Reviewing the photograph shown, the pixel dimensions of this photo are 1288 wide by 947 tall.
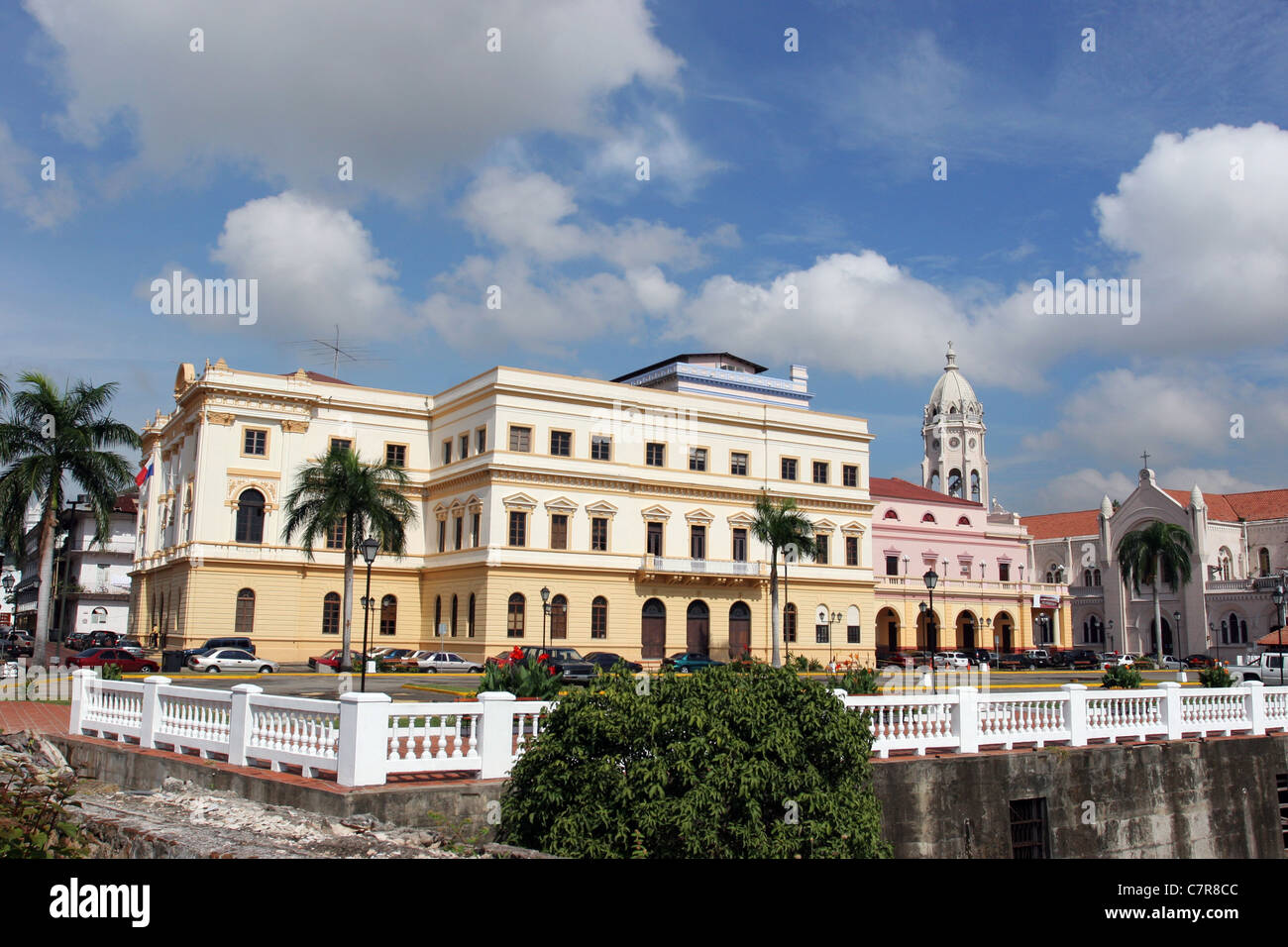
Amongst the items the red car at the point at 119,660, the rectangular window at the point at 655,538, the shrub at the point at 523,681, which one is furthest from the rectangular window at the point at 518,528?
the shrub at the point at 523,681

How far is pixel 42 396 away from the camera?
115 ft

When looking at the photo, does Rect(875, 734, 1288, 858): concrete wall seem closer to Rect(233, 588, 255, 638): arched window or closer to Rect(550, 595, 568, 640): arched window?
Rect(550, 595, 568, 640): arched window

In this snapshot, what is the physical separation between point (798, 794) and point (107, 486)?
33258 millimetres

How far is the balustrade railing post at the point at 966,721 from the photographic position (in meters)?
14.5

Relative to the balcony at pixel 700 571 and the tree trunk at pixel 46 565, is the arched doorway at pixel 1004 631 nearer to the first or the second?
the balcony at pixel 700 571

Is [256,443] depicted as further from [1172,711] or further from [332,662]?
[1172,711]

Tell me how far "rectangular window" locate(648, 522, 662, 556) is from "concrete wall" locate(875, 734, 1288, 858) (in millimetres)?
36370

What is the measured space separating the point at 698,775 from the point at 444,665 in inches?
1376

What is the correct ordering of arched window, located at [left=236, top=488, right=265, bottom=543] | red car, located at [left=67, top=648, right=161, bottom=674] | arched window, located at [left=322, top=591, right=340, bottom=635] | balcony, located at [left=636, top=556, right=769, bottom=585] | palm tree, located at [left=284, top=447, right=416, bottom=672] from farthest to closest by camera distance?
balcony, located at [left=636, top=556, right=769, bottom=585]
arched window, located at [left=322, top=591, right=340, bottom=635]
arched window, located at [left=236, top=488, right=265, bottom=543]
palm tree, located at [left=284, top=447, right=416, bottom=672]
red car, located at [left=67, top=648, right=161, bottom=674]

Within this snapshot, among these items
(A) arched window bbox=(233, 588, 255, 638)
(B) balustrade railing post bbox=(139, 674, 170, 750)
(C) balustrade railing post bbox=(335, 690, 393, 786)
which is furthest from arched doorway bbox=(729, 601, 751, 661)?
(C) balustrade railing post bbox=(335, 690, 393, 786)

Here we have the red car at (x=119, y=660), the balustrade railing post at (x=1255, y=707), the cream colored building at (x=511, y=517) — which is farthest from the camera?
the cream colored building at (x=511, y=517)

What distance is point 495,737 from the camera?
11109 millimetres

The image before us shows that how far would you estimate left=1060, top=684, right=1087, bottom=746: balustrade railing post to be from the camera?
15.6m

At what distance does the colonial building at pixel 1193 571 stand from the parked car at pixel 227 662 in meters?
63.9
